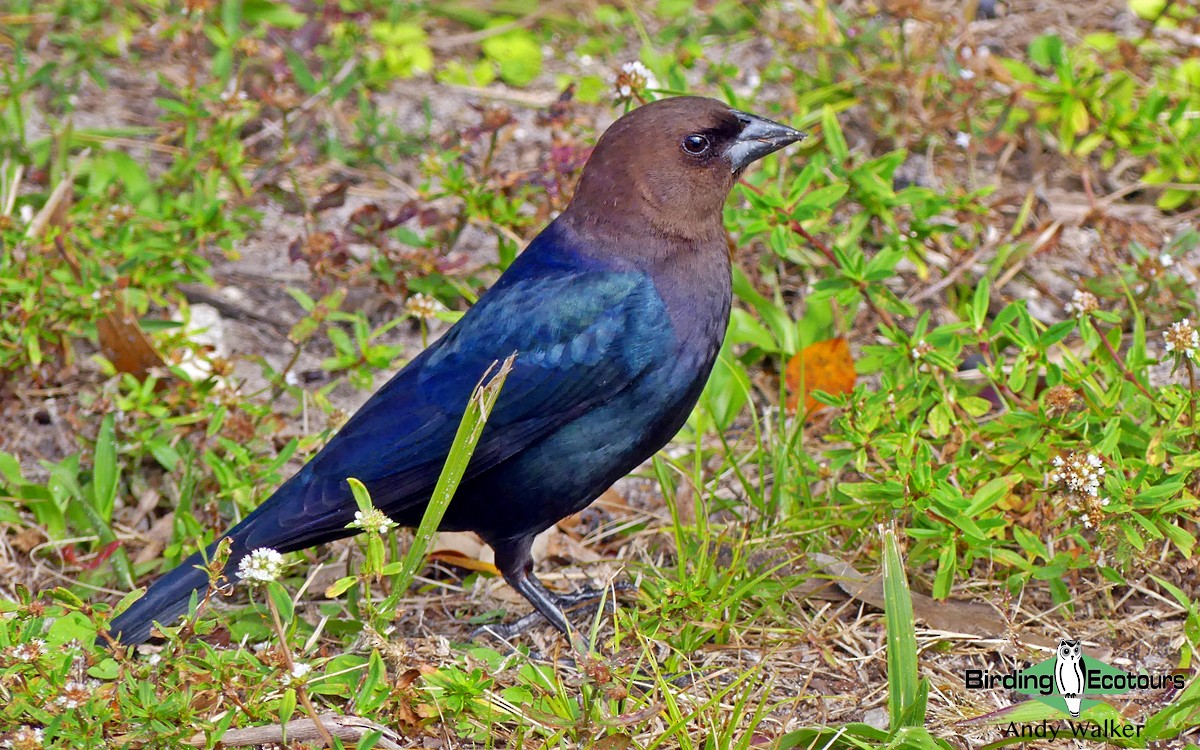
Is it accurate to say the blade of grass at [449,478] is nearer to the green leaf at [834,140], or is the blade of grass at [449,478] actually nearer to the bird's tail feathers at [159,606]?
the bird's tail feathers at [159,606]

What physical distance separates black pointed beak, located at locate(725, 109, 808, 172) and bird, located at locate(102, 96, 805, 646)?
0.16ft

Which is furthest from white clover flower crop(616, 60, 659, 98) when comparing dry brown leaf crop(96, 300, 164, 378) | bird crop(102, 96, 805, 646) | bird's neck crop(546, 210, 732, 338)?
dry brown leaf crop(96, 300, 164, 378)

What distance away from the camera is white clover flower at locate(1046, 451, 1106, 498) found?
292 centimetres

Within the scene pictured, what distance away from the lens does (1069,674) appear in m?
2.92

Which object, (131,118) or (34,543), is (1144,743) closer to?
(34,543)

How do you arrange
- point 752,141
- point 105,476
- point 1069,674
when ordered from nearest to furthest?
point 1069,674
point 752,141
point 105,476

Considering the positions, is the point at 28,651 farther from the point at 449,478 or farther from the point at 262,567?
the point at 449,478

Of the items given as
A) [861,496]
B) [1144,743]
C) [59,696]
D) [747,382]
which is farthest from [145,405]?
[1144,743]

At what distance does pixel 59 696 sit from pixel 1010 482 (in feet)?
6.97

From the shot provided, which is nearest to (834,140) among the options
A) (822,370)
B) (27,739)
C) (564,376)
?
(822,370)

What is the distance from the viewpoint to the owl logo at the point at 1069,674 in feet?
9.43

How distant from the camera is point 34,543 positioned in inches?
142

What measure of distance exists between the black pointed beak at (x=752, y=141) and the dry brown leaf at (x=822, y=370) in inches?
31.8

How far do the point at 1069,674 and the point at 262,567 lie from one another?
1736mm
